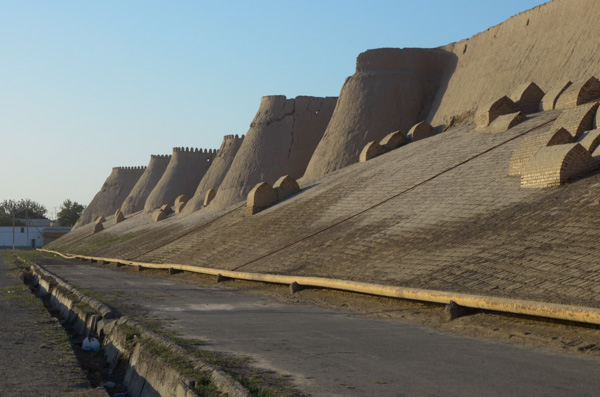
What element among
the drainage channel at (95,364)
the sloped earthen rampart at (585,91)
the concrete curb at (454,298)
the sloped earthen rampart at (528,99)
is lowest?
the drainage channel at (95,364)

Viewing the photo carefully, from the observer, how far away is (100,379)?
5828 millimetres

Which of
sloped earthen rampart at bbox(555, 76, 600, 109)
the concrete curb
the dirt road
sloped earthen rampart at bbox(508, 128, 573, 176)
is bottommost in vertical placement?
the dirt road

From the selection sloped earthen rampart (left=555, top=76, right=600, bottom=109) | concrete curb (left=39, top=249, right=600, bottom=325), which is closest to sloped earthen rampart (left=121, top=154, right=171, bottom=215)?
sloped earthen rampart (left=555, top=76, right=600, bottom=109)

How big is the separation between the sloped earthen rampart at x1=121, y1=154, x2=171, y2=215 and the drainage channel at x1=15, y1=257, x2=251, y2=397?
35927mm

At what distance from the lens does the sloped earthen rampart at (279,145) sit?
92.8 ft

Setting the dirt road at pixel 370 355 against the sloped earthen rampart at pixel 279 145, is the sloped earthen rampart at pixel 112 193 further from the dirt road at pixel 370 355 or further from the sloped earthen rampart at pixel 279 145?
the dirt road at pixel 370 355

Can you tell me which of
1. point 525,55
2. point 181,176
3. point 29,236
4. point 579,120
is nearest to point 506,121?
point 579,120

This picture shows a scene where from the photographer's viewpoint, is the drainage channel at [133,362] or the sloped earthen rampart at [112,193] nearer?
the drainage channel at [133,362]

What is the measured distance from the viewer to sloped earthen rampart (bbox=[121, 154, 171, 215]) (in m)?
44.6

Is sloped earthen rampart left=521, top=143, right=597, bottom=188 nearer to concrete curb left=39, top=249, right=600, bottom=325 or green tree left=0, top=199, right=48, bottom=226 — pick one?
concrete curb left=39, top=249, right=600, bottom=325

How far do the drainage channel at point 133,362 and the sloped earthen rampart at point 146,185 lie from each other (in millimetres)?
35927

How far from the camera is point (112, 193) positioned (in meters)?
51.6

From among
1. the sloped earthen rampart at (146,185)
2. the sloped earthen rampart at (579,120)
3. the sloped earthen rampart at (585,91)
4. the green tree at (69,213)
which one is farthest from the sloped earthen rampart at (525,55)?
the green tree at (69,213)

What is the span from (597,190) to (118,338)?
253 inches
